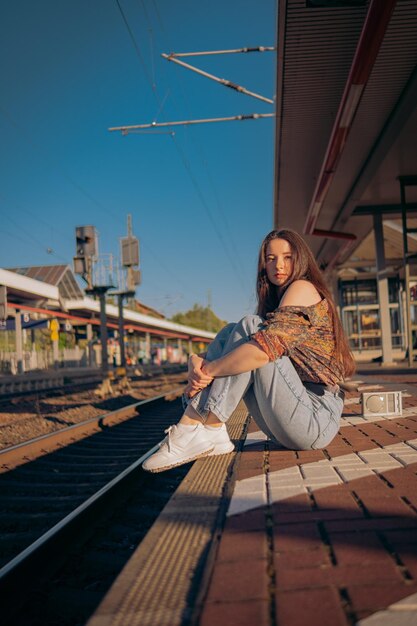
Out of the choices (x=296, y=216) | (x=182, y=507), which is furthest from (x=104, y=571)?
(x=296, y=216)

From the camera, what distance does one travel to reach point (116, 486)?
381cm

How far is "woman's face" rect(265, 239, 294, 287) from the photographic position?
3.41 meters

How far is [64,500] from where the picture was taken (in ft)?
13.2

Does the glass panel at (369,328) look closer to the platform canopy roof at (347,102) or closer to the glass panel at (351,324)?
the glass panel at (351,324)

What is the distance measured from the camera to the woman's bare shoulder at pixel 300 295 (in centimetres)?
317

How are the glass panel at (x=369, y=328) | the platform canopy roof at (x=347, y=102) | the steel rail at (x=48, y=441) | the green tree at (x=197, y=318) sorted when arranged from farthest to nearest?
1. the green tree at (x=197, y=318)
2. the glass panel at (x=369, y=328)
3. the platform canopy roof at (x=347, y=102)
4. the steel rail at (x=48, y=441)

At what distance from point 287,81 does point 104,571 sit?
25.3ft

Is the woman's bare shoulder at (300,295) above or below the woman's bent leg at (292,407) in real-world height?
above

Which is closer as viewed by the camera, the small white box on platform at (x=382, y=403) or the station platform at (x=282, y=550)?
the station platform at (x=282, y=550)

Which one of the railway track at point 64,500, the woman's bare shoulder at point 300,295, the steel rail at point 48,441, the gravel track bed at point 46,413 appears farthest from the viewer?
the gravel track bed at point 46,413

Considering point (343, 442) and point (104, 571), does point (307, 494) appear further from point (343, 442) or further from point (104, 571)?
point (343, 442)

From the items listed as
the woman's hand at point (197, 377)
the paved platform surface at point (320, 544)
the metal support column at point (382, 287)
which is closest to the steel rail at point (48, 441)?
the woman's hand at point (197, 377)

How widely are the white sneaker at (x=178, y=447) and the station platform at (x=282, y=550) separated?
12cm

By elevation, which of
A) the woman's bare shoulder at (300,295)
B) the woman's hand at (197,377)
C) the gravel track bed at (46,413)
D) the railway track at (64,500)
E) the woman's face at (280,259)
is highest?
the woman's face at (280,259)
